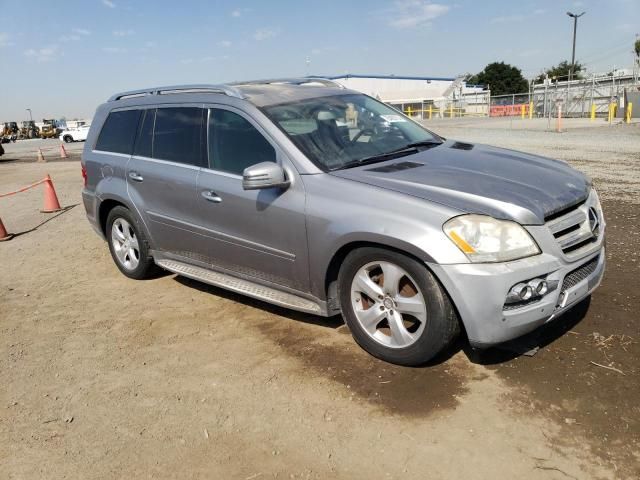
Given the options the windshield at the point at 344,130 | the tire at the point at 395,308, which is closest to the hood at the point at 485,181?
the windshield at the point at 344,130

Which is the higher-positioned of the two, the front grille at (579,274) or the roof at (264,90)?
the roof at (264,90)

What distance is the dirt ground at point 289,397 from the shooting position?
2.78m

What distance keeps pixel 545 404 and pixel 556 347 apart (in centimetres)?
71

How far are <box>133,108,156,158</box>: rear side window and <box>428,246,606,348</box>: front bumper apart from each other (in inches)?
123

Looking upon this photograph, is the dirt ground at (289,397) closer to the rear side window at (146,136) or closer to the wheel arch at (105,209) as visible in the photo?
the wheel arch at (105,209)

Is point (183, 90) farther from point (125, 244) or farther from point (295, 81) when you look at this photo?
point (125, 244)

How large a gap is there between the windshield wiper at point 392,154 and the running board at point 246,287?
Result: 3.22 feet

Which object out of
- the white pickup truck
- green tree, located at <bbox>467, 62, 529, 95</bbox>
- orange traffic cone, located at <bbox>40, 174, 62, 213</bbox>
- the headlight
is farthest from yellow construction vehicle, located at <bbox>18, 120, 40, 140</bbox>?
green tree, located at <bbox>467, 62, 529, 95</bbox>

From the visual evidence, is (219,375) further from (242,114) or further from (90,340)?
(242,114)

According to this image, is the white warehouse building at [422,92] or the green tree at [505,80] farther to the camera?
the green tree at [505,80]

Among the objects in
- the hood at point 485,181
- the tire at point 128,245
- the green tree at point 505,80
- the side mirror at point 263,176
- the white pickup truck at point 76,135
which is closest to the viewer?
the hood at point 485,181

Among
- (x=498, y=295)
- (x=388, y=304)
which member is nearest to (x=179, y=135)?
(x=388, y=304)

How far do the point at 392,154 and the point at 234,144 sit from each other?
1.20 metres

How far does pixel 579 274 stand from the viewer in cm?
342
